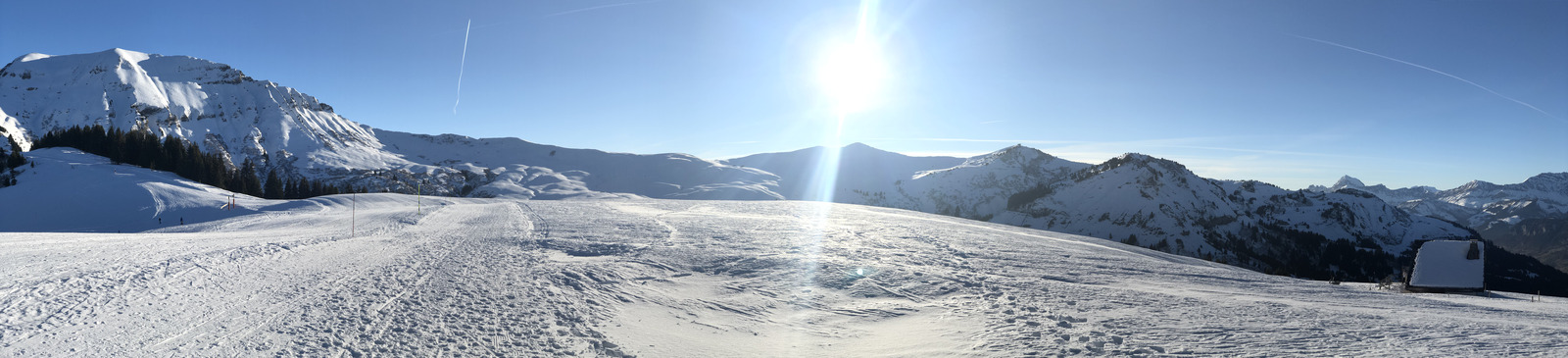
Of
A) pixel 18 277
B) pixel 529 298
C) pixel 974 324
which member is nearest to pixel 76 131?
pixel 18 277

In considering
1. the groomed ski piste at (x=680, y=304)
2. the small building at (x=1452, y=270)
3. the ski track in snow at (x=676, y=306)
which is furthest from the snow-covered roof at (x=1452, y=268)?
the ski track in snow at (x=676, y=306)

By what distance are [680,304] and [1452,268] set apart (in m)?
26.6

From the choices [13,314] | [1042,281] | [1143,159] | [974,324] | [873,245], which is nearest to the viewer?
[13,314]

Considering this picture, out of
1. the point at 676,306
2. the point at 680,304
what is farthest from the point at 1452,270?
the point at 676,306

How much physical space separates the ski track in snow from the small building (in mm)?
5963

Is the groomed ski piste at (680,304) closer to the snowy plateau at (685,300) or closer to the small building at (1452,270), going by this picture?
the snowy plateau at (685,300)

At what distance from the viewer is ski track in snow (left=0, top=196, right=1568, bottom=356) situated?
8414 mm

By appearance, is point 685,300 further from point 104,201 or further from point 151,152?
point 151,152

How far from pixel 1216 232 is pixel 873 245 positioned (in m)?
171

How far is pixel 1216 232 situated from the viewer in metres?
151

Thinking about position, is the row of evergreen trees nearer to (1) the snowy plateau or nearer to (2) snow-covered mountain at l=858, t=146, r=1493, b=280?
(1) the snowy plateau

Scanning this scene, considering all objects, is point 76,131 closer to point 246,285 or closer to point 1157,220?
point 246,285

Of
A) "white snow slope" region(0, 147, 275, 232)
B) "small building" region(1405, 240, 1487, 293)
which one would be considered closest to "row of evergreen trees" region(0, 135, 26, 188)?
"white snow slope" region(0, 147, 275, 232)

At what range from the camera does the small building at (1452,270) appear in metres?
19.2
